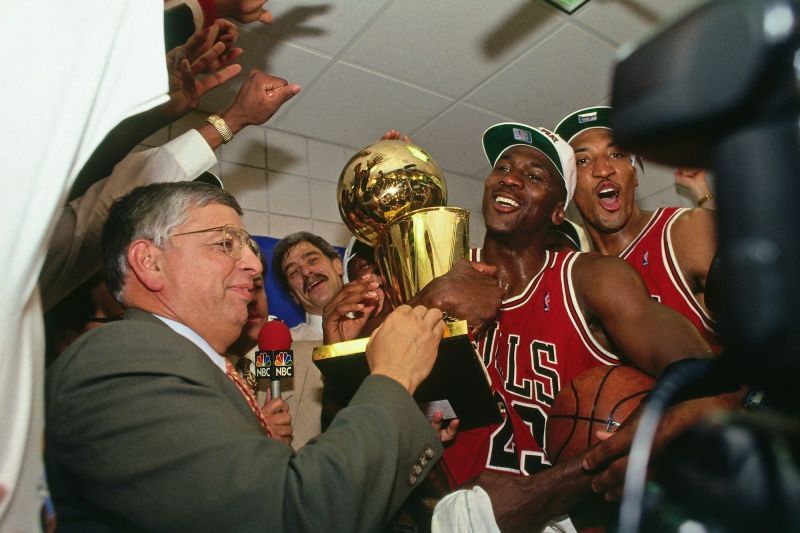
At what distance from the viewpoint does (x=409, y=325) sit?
1062 millimetres

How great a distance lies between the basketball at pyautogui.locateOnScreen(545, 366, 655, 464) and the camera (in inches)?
46.3

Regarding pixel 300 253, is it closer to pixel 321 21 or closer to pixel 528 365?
pixel 321 21

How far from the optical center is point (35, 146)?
539mm

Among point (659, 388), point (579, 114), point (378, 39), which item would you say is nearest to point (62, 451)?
point (659, 388)

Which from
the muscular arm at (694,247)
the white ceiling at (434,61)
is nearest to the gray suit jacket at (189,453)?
the muscular arm at (694,247)

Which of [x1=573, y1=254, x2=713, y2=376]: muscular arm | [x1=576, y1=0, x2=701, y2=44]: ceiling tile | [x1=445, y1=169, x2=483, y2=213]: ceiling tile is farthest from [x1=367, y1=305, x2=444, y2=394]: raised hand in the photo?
[x1=445, y1=169, x2=483, y2=213]: ceiling tile

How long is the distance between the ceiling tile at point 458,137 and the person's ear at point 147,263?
2.28 meters

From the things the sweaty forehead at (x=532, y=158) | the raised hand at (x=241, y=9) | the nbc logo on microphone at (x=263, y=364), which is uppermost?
the raised hand at (x=241, y=9)

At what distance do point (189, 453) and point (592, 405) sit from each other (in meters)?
0.78

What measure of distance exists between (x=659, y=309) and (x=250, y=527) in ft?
3.15

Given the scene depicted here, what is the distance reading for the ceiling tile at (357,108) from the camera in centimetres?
296

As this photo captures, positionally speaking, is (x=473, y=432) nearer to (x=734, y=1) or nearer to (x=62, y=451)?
(x=62, y=451)

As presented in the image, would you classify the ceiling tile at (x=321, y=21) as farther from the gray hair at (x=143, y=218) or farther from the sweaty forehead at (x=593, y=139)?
the gray hair at (x=143, y=218)

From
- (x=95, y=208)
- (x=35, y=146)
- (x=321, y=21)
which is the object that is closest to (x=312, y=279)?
(x=321, y=21)
